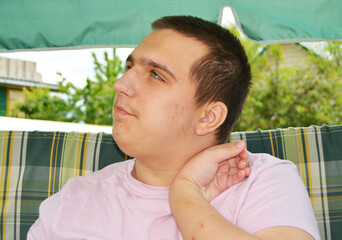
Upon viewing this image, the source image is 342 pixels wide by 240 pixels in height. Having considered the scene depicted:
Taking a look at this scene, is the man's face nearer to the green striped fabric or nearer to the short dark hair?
the short dark hair

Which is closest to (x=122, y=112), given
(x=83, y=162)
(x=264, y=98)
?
(x=83, y=162)

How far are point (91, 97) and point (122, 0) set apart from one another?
14.8ft

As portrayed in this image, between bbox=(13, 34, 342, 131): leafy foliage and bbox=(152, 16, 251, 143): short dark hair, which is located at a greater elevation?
bbox=(13, 34, 342, 131): leafy foliage

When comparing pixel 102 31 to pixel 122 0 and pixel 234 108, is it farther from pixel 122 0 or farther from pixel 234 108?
pixel 234 108

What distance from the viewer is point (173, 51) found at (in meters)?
1.29

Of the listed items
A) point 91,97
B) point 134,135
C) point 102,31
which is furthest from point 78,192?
point 91,97

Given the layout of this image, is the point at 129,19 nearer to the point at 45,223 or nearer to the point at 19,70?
the point at 45,223

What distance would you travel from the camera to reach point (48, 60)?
20.9ft

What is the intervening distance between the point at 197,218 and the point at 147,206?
0.31m

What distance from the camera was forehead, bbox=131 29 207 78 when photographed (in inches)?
50.1

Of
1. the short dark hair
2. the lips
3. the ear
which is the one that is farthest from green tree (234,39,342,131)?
the lips

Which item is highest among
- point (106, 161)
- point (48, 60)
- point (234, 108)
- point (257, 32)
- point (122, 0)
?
point (48, 60)

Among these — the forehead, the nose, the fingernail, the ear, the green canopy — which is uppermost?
the green canopy

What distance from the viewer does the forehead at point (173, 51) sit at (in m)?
1.27
